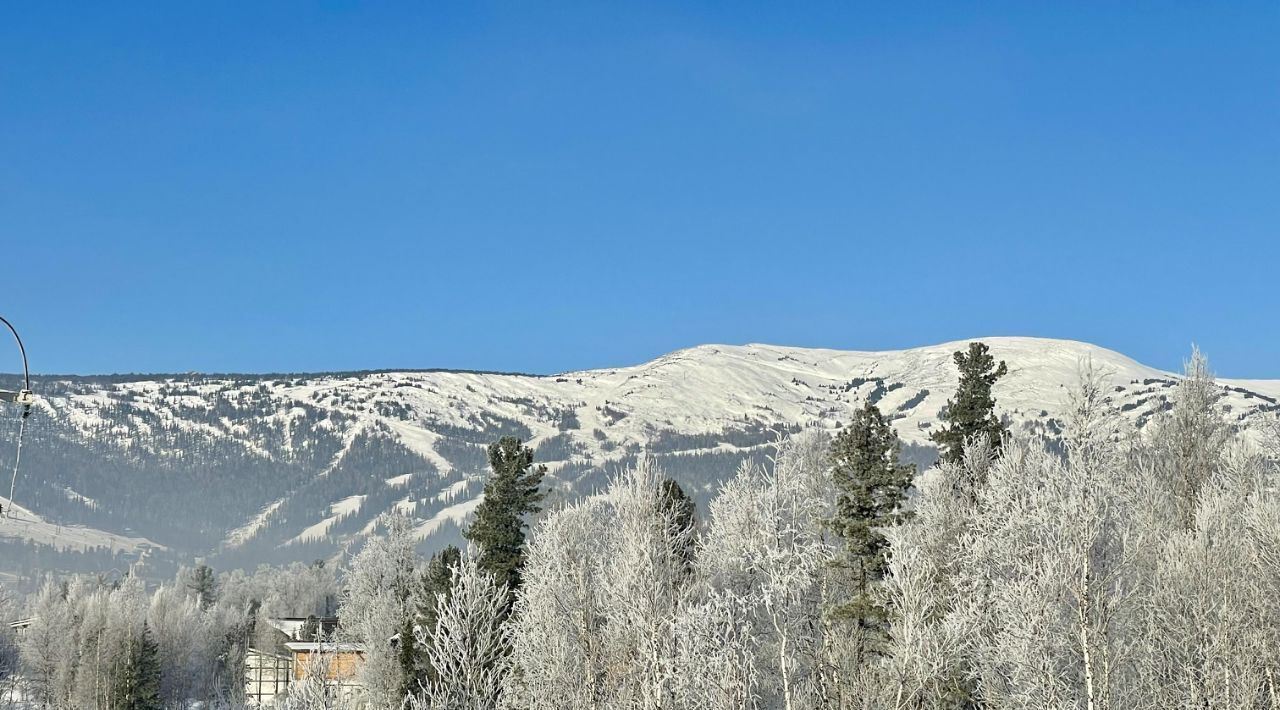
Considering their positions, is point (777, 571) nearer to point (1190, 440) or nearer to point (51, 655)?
point (1190, 440)

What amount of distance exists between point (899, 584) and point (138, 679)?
6661 centimetres

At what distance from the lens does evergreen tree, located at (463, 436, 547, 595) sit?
5672 cm

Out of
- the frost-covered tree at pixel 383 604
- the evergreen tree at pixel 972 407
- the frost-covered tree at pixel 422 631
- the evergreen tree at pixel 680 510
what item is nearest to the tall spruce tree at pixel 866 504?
the evergreen tree at pixel 680 510

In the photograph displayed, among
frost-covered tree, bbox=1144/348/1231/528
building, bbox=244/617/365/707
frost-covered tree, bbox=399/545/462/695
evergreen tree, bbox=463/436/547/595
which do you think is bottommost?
Result: building, bbox=244/617/365/707

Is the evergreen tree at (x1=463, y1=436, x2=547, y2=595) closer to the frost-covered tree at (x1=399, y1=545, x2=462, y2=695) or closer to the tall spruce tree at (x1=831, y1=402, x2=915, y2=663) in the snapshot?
the frost-covered tree at (x1=399, y1=545, x2=462, y2=695)

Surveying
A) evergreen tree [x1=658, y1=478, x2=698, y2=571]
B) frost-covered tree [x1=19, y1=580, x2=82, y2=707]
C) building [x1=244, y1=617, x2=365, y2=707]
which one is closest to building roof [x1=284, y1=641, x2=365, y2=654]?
building [x1=244, y1=617, x2=365, y2=707]

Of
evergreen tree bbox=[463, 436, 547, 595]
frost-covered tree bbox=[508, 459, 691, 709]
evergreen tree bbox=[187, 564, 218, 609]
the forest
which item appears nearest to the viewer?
the forest

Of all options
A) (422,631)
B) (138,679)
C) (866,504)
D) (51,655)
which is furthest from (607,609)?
(51,655)

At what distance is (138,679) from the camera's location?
284 feet

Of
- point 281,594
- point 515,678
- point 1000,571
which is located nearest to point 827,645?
point 1000,571

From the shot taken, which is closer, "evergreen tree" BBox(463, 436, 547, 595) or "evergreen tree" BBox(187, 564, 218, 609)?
"evergreen tree" BBox(463, 436, 547, 595)

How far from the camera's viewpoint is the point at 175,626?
129 meters

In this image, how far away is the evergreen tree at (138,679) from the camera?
84812mm

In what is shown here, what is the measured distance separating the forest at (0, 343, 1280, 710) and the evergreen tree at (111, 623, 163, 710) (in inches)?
1256
